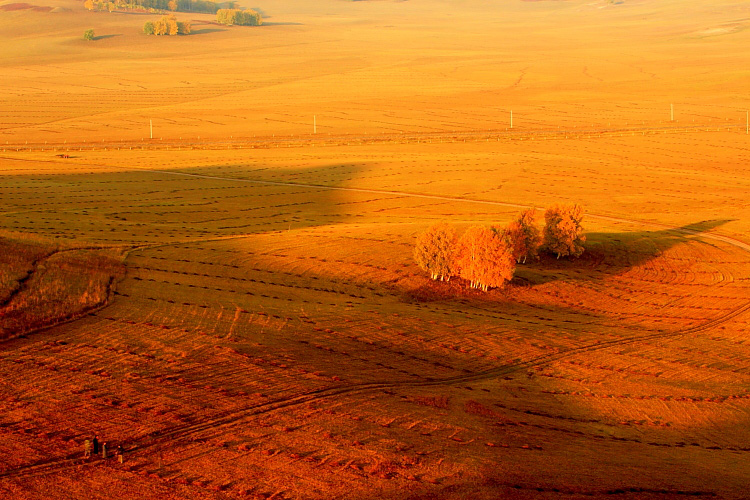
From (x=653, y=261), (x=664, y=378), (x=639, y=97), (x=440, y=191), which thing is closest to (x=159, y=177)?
(x=440, y=191)

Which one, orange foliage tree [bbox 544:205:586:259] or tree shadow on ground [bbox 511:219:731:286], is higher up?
orange foliage tree [bbox 544:205:586:259]

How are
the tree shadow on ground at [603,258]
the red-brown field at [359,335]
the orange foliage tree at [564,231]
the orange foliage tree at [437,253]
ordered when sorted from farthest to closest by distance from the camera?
the orange foliage tree at [564,231] < the tree shadow on ground at [603,258] < the orange foliage tree at [437,253] < the red-brown field at [359,335]

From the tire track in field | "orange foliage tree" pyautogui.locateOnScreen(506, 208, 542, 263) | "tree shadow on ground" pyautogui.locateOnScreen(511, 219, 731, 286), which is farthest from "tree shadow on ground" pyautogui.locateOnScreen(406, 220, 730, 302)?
the tire track in field

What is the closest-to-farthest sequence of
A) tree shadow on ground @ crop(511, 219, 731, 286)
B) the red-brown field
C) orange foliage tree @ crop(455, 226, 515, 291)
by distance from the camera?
the red-brown field, orange foliage tree @ crop(455, 226, 515, 291), tree shadow on ground @ crop(511, 219, 731, 286)

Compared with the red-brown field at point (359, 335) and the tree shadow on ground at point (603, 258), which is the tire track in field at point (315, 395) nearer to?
the red-brown field at point (359, 335)

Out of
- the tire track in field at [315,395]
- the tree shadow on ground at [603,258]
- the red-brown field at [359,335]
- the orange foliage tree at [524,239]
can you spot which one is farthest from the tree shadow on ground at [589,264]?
the tire track in field at [315,395]

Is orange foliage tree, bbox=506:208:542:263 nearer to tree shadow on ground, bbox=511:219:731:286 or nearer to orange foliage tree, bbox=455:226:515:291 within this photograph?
tree shadow on ground, bbox=511:219:731:286
